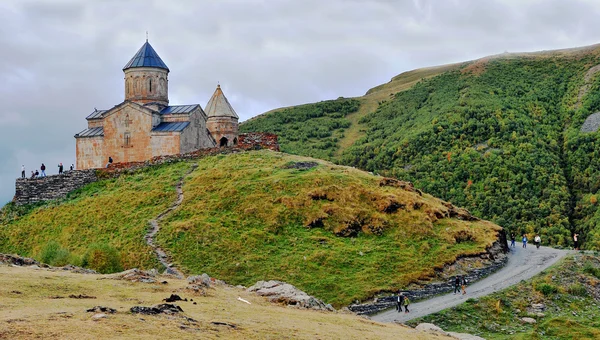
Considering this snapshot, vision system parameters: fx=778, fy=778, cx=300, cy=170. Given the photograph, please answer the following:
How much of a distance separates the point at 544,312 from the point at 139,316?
19.3 m

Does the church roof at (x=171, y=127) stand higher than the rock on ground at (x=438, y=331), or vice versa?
the church roof at (x=171, y=127)

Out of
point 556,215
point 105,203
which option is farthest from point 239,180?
point 556,215

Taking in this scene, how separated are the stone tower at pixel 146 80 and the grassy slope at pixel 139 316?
28.9m

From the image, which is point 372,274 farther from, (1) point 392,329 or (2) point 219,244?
(1) point 392,329

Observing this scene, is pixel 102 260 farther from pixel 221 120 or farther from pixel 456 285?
pixel 221 120

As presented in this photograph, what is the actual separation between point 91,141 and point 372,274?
2679 cm

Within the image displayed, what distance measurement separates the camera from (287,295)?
26.9m

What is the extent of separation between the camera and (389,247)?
124 feet

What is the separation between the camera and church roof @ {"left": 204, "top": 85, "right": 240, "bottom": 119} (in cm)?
5597

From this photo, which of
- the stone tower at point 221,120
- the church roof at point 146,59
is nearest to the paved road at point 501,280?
the stone tower at point 221,120

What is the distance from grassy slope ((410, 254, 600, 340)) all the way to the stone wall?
2800 cm

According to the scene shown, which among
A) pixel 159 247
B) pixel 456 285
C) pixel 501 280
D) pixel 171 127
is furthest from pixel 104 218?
pixel 501 280

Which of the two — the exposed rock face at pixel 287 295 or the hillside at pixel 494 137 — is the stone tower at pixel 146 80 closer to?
the hillside at pixel 494 137

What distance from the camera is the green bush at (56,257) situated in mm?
34375
